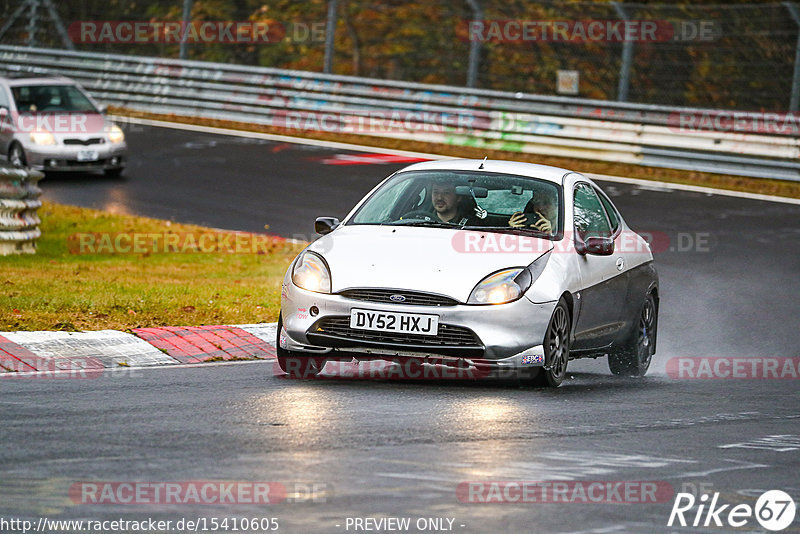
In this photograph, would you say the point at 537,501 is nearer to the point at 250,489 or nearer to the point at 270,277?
the point at 250,489

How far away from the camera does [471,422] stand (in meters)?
7.84

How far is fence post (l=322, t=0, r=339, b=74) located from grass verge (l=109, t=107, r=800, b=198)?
51.9 inches

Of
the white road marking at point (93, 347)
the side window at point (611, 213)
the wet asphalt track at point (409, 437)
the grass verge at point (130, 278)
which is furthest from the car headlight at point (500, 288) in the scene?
the grass verge at point (130, 278)

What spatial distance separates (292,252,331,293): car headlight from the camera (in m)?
9.01

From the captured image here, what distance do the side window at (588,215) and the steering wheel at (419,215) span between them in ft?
3.39

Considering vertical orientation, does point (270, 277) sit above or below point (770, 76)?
below

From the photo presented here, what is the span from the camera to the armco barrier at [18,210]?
50.7 feet

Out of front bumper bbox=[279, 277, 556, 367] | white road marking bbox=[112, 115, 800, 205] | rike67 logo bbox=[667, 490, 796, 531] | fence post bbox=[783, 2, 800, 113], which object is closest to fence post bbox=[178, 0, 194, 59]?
white road marking bbox=[112, 115, 800, 205]

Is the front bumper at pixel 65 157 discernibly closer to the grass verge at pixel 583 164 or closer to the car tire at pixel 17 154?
the car tire at pixel 17 154

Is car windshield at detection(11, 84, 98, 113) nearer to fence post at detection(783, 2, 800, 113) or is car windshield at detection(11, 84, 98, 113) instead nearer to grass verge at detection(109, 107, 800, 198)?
grass verge at detection(109, 107, 800, 198)

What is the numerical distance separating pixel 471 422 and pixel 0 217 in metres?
9.12

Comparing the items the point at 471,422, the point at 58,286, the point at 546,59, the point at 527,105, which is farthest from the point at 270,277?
the point at 546,59

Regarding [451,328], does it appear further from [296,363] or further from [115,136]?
[115,136]

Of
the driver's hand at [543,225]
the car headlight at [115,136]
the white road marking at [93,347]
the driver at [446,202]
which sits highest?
the driver at [446,202]
